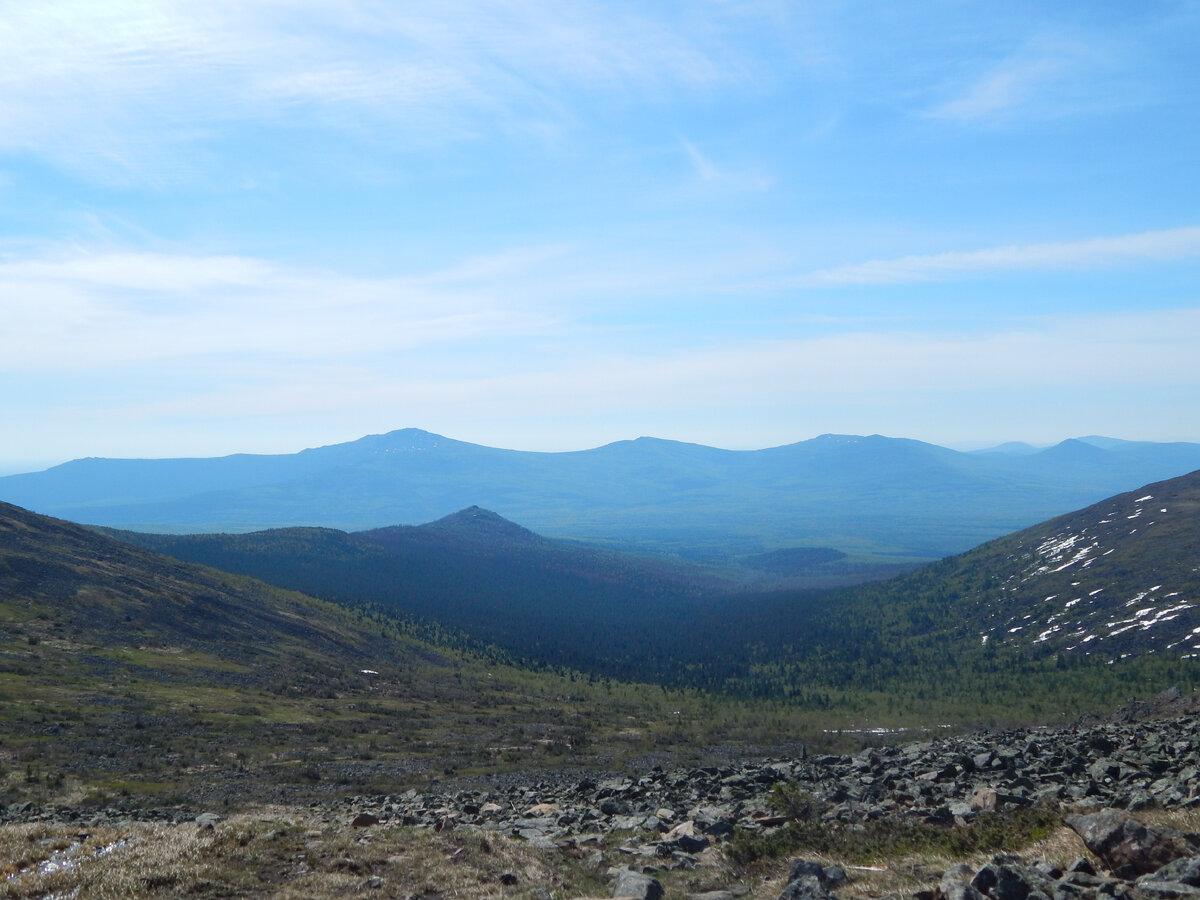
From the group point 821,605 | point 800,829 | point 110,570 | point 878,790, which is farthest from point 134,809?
point 821,605

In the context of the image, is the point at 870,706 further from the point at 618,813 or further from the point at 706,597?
the point at 706,597

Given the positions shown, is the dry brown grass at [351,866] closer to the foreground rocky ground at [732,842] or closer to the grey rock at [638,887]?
the foreground rocky ground at [732,842]

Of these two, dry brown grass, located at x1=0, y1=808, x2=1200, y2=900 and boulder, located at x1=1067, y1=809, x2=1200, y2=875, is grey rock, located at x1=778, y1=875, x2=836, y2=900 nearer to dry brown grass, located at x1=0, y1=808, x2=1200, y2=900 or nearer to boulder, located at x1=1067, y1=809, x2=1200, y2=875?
dry brown grass, located at x1=0, y1=808, x2=1200, y2=900

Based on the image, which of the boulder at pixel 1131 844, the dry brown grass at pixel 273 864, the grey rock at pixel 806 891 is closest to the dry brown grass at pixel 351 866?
the dry brown grass at pixel 273 864

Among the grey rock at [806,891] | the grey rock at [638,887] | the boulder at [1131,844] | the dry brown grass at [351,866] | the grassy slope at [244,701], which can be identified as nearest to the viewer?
the boulder at [1131,844]

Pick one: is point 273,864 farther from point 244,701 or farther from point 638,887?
point 244,701

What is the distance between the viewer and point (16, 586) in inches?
2391

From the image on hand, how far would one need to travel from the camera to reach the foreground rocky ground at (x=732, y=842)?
1155cm

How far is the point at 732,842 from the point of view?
1666cm

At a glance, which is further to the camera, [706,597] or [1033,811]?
[706,597]

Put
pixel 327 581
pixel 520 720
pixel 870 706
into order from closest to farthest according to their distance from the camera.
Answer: pixel 520 720 → pixel 870 706 → pixel 327 581

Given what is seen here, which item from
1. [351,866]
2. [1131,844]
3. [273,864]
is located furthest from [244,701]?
[1131,844]

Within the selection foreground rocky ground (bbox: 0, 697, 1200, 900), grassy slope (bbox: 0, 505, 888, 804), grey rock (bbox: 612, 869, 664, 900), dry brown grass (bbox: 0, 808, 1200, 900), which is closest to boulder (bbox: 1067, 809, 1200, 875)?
foreground rocky ground (bbox: 0, 697, 1200, 900)

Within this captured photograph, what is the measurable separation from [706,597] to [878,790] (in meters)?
154
